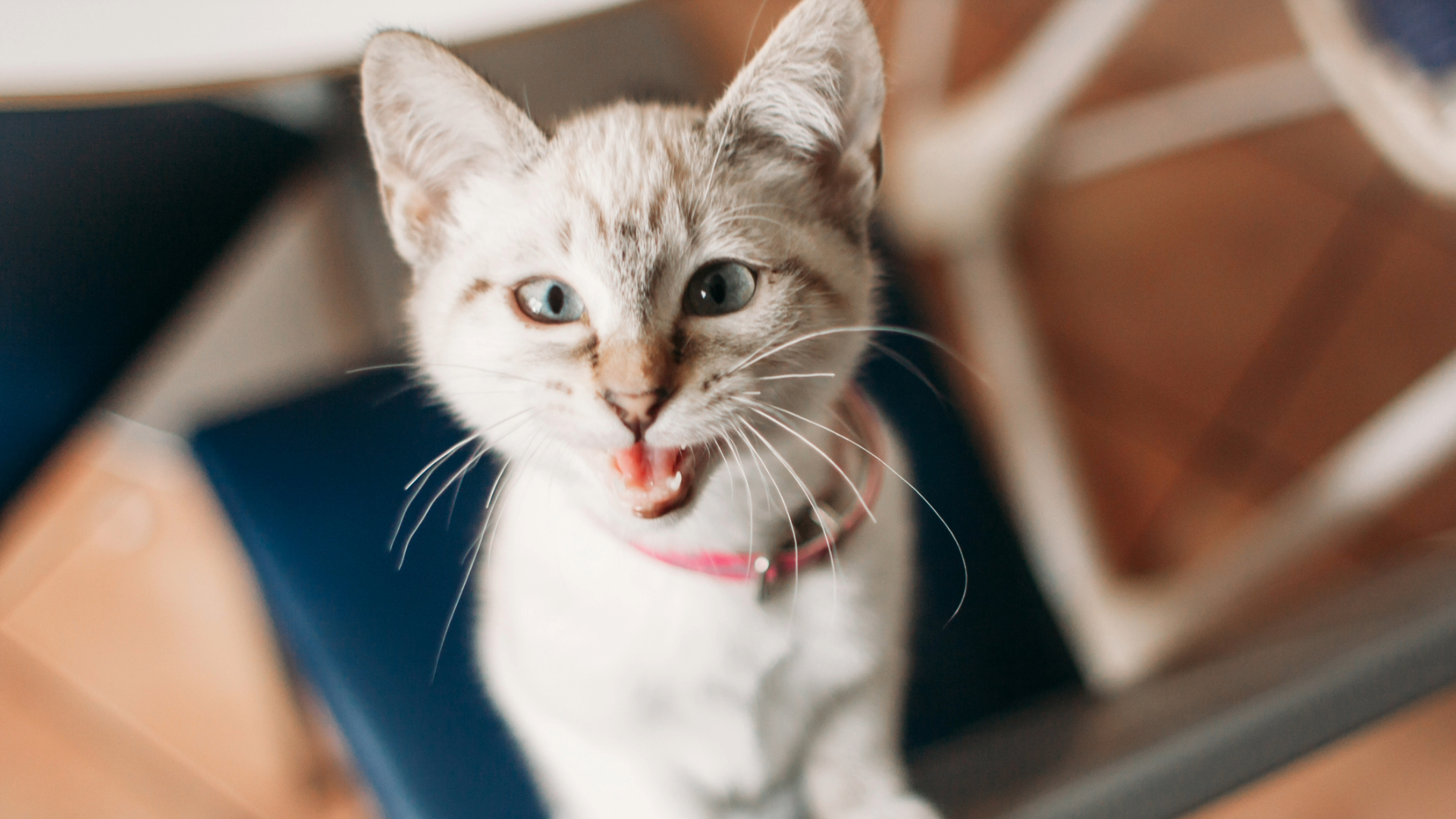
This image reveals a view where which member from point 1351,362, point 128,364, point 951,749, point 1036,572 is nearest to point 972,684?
point 951,749

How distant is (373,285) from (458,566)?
0.68 m

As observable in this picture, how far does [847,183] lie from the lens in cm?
54

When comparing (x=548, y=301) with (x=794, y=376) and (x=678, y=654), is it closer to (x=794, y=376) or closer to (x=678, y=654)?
(x=794, y=376)

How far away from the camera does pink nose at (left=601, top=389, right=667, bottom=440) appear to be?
481 millimetres

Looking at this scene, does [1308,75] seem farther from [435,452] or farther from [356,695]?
[356,695]

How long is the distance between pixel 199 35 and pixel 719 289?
392 millimetres

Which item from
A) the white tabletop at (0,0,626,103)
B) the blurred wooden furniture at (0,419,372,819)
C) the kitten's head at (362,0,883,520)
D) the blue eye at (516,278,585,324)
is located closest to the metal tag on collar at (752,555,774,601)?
the kitten's head at (362,0,883,520)

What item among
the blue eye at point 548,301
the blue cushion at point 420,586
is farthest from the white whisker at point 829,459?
the blue cushion at point 420,586

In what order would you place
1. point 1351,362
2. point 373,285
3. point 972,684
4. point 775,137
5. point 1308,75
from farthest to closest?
point 1308,75
point 1351,362
point 373,285
point 972,684
point 775,137

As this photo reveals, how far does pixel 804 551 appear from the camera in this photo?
0.62m

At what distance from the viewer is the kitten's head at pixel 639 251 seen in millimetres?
481

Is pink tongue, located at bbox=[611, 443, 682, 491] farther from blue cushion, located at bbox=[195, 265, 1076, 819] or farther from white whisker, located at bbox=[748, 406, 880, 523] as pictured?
blue cushion, located at bbox=[195, 265, 1076, 819]

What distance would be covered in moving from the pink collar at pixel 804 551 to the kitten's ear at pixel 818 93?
198mm

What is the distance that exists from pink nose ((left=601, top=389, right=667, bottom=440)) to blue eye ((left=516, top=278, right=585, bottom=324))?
2.5 inches
